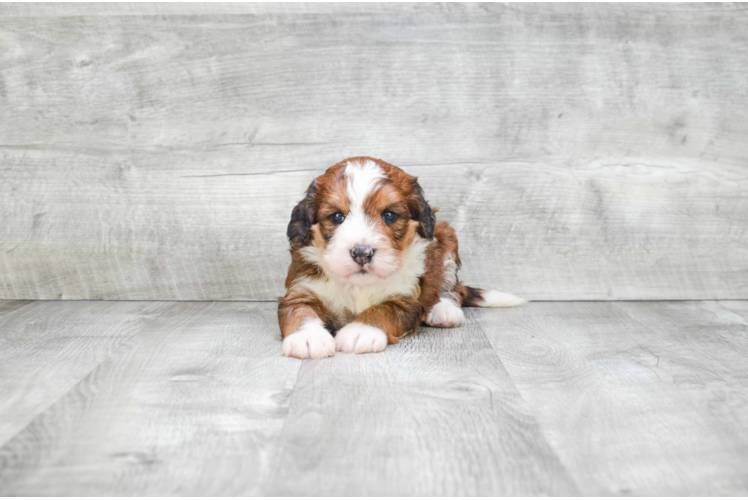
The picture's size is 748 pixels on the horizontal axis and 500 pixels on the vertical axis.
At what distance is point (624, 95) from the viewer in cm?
420

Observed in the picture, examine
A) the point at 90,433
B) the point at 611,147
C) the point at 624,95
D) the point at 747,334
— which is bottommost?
the point at 747,334

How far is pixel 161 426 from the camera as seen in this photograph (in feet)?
6.62

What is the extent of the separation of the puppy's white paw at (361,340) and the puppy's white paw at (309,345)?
0.07 metres

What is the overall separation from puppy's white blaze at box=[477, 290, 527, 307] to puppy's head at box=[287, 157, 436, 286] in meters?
0.94

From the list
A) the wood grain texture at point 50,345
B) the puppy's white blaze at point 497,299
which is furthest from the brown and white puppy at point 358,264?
the wood grain texture at point 50,345

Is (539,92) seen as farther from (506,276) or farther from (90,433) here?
(90,433)

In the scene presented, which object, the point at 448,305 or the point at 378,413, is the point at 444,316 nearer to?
the point at 448,305

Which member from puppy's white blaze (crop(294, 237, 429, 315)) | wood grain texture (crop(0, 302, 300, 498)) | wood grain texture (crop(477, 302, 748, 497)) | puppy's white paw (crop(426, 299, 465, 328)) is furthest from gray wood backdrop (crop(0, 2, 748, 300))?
wood grain texture (crop(0, 302, 300, 498))

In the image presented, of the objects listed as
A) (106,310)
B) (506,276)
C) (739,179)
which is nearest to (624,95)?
(739,179)

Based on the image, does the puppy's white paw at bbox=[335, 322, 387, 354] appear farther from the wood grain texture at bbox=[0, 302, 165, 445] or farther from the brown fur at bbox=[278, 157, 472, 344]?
the wood grain texture at bbox=[0, 302, 165, 445]

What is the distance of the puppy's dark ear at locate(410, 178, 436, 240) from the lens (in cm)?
320

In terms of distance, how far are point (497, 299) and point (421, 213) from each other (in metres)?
1.09

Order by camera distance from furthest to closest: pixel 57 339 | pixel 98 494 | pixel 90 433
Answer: pixel 57 339 < pixel 90 433 < pixel 98 494

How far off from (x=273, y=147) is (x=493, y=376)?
2.28 metres
